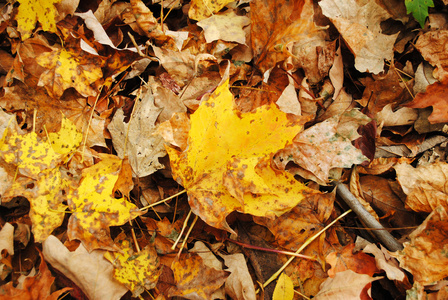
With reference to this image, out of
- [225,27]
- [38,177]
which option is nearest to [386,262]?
[225,27]

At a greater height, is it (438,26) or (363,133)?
(438,26)

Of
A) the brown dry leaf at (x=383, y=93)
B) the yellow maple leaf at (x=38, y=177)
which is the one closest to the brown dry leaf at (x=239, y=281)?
the yellow maple leaf at (x=38, y=177)

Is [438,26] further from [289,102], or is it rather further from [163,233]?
[163,233]

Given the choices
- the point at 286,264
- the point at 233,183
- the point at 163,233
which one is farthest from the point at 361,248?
the point at 163,233

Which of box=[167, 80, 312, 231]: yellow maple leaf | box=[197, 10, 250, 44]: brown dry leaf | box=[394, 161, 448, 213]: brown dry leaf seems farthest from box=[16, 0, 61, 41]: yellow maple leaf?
box=[394, 161, 448, 213]: brown dry leaf

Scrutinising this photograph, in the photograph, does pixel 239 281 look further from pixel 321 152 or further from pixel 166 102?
pixel 166 102

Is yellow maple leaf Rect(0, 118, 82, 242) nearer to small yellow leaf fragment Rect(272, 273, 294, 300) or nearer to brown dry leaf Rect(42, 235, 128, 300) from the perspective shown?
brown dry leaf Rect(42, 235, 128, 300)

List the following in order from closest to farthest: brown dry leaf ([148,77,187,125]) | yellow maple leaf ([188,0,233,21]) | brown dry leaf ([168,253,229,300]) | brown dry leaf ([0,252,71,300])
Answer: brown dry leaf ([0,252,71,300]) < brown dry leaf ([168,253,229,300]) < brown dry leaf ([148,77,187,125]) < yellow maple leaf ([188,0,233,21])
